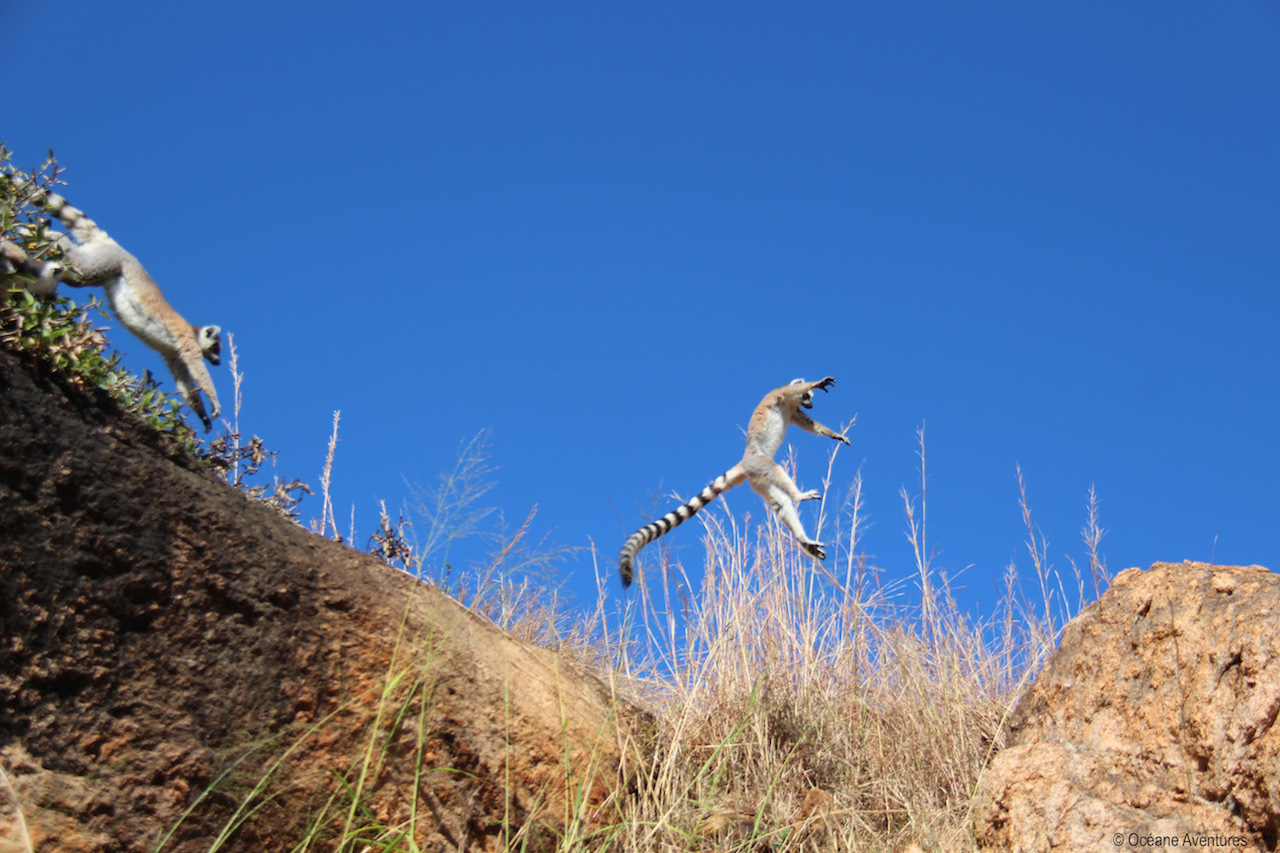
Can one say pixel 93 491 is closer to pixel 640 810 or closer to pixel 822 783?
pixel 640 810

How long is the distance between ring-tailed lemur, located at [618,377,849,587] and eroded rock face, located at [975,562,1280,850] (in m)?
3.50

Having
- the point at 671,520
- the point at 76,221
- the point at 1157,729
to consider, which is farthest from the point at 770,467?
the point at 76,221

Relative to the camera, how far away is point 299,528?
9.66 feet

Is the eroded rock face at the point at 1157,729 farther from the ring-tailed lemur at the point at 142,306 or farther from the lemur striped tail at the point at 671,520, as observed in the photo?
the ring-tailed lemur at the point at 142,306

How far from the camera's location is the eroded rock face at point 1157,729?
265cm

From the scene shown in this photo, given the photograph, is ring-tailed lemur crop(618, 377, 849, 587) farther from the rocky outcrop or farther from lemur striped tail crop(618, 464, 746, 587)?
the rocky outcrop

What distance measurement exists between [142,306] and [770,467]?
562 centimetres

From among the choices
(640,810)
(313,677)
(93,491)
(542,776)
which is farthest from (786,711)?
(93,491)

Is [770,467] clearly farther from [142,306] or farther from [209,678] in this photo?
[209,678]

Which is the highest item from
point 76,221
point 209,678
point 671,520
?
point 76,221

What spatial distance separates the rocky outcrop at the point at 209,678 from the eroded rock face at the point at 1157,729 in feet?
4.86

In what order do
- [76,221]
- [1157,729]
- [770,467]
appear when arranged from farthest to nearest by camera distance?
[770,467] → [76,221] → [1157,729]

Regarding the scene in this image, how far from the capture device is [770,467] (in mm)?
8398

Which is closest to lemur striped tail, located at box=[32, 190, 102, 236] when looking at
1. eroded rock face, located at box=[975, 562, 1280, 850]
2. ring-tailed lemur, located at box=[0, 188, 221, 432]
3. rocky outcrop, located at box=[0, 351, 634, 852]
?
ring-tailed lemur, located at box=[0, 188, 221, 432]
